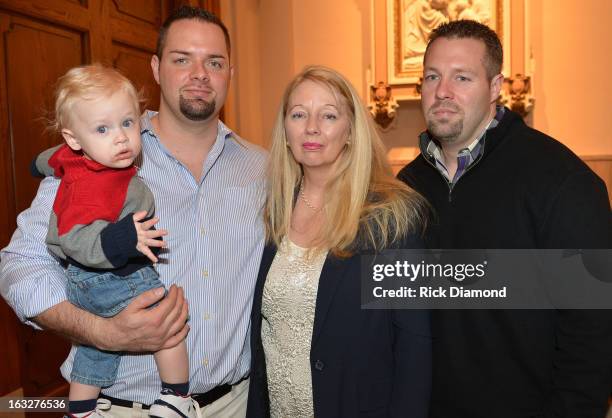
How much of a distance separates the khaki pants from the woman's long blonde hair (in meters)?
0.57

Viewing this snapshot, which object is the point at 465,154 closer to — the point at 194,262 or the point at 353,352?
the point at 353,352

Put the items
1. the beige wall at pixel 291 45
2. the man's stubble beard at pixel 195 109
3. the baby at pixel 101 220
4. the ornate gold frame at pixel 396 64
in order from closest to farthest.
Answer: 1. the baby at pixel 101 220
2. the man's stubble beard at pixel 195 109
3. the ornate gold frame at pixel 396 64
4. the beige wall at pixel 291 45

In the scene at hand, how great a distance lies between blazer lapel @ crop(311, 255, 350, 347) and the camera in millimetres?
1771

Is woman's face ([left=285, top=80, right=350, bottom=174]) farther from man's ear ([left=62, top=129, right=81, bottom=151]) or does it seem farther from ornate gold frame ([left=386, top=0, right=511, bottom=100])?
ornate gold frame ([left=386, top=0, right=511, bottom=100])

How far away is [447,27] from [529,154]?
1.97ft

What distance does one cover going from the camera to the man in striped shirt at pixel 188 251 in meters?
1.68

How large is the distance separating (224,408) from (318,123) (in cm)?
108

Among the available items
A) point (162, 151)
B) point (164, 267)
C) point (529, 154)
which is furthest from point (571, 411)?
point (162, 151)

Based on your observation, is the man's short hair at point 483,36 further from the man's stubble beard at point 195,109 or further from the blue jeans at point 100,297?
the blue jeans at point 100,297

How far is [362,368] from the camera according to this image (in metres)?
1.78

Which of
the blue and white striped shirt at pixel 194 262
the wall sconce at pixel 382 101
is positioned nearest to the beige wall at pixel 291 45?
the wall sconce at pixel 382 101

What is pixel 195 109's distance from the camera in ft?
6.79

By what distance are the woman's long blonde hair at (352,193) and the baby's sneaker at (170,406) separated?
2.01 ft

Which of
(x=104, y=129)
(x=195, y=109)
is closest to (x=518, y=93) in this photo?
(x=195, y=109)
